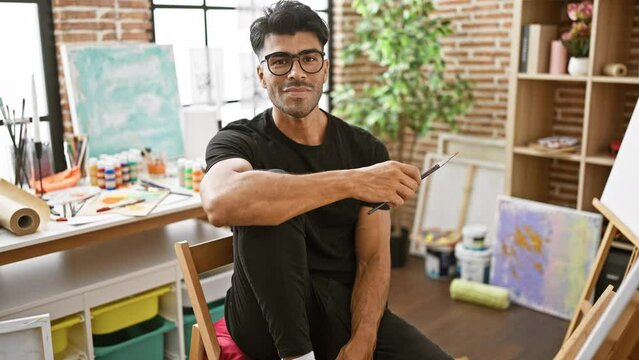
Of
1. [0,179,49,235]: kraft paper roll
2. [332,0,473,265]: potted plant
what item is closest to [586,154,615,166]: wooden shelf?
[332,0,473,265]: potted plant

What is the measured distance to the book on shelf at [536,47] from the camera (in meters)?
3.25

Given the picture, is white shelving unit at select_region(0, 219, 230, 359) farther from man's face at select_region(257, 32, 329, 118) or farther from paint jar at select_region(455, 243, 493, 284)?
paint jar at select_region(455, 243, 493, 284)

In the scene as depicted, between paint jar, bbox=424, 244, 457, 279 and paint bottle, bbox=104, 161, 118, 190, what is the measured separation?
1.86 meters

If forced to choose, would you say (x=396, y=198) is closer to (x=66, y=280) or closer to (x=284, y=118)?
(x=284, y=118)

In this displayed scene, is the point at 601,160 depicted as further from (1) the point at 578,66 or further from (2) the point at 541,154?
(1) the point at 578,66

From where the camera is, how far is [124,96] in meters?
2.99

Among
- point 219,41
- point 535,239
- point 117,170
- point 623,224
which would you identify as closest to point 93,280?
point 117,170

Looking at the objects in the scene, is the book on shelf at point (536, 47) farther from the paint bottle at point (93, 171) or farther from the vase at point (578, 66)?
the paint bottle at point (93, 171)

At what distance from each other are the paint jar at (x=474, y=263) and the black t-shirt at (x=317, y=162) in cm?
172

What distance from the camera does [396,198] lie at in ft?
5.47

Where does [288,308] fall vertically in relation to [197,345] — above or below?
above

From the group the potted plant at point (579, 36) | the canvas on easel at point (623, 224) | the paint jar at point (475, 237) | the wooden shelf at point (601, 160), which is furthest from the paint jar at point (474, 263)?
the potted plant at point (579, 36)

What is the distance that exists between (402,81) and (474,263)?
1.11 meters

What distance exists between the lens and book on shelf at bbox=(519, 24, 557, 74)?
325 cm
